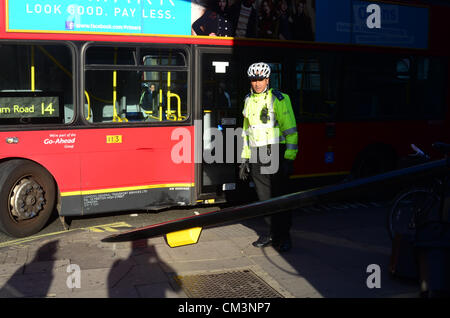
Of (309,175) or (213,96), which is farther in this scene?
(309,175)

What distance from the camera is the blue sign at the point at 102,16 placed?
6.53 m

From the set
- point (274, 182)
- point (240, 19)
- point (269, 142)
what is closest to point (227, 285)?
point (274, 182)

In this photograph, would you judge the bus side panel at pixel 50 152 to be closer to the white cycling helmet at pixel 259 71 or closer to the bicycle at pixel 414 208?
the white cycling helmet at pixel 259 71

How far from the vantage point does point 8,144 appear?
655cm

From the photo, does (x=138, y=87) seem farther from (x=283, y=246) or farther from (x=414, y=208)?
(x=414, y=208)

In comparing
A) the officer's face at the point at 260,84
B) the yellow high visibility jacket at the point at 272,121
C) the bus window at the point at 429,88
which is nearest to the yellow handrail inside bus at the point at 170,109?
the yellow high visibility jacket at the point at 272,121

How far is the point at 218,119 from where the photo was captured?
7832mm

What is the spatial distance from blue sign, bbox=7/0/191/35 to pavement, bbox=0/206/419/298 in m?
2.57

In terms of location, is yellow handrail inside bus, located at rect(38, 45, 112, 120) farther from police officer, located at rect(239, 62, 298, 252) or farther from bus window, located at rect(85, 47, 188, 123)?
police officer, located at rect(239, 62, 298, 252)

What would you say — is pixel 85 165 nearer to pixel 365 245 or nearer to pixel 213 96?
pixel 213 96

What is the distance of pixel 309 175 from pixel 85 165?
3.50m

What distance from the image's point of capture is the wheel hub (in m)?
6.71

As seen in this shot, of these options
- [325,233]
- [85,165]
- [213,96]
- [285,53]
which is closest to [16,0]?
[85,165]

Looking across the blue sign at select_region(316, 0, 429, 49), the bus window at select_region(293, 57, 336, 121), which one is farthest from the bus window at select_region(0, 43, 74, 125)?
the blue sign at select_region(316, 0, 429, 49)
